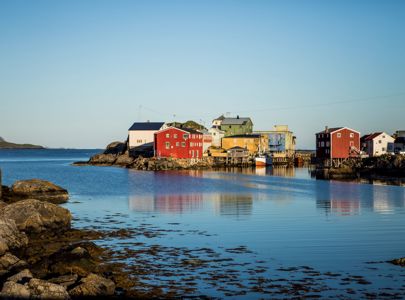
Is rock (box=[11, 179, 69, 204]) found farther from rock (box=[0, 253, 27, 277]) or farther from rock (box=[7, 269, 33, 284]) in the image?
rock (box=[7, 269, 33, 284])

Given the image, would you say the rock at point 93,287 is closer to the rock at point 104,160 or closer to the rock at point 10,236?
the rock at point 10,236

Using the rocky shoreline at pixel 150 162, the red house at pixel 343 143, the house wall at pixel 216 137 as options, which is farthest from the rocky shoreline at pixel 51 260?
the house wall at pixel 216 137

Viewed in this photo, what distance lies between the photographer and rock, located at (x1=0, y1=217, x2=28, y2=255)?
19.5 meters

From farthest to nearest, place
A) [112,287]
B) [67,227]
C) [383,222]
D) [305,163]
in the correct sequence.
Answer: [305,163] → [383,222] → [67,227] → [112,287]

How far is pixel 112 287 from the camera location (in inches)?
580

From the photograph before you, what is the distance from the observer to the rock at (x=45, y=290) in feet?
42.2

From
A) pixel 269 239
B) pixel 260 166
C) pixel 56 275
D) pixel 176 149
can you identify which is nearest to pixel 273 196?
pixel 269 239

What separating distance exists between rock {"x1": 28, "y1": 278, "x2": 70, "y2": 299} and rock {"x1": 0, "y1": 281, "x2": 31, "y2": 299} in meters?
0.15

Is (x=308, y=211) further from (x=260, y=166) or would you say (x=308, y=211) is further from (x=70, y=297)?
(x=260, y=166)

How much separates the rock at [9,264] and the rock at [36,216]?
266 inches

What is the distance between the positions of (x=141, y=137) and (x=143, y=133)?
2.85 feet

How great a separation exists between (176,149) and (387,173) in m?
35.0

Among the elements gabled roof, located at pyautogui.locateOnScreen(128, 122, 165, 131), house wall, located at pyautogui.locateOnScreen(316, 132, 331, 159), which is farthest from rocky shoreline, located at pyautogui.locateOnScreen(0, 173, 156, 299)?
gabled roof, located at pyautogui.locateOnScreen(128, 122, 165, 131)

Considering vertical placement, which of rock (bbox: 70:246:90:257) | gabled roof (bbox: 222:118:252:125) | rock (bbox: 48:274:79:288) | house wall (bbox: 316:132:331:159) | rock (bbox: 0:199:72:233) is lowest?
rock (bbox: 48:274:79:288)
